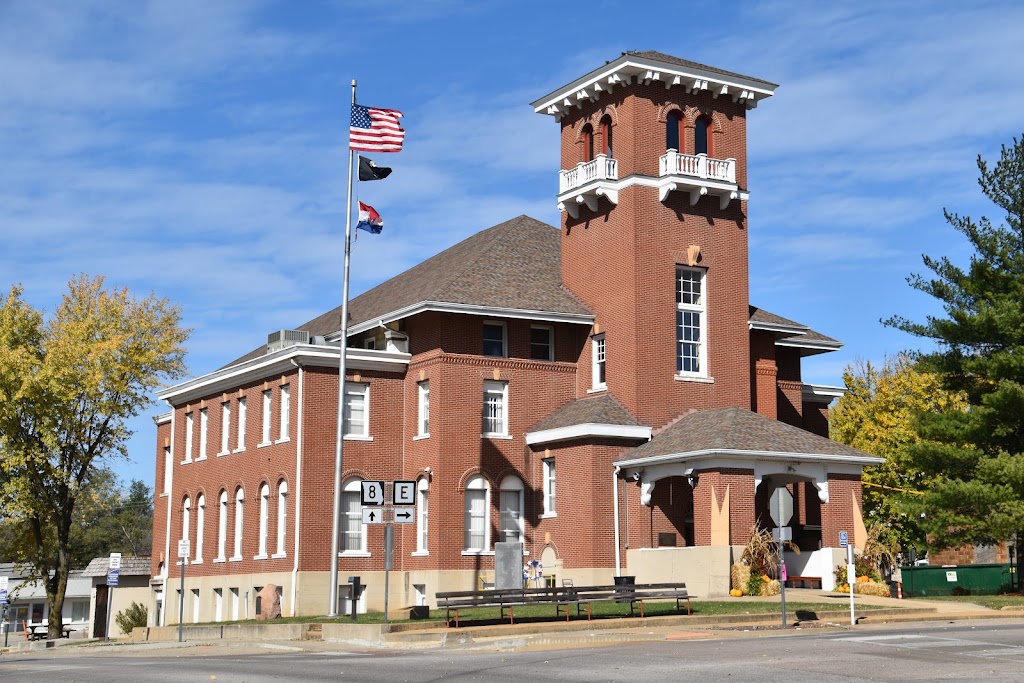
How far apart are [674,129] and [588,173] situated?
3345 millimetres

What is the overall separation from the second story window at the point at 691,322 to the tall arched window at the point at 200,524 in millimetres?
20693

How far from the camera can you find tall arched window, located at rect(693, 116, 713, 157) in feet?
151

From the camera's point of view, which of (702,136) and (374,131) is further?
(702,136)

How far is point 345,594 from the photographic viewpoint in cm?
4378

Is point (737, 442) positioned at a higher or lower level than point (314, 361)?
lower

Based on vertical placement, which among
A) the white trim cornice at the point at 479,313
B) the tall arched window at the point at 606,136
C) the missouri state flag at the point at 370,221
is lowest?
the white trim cornice at the point at 479,313

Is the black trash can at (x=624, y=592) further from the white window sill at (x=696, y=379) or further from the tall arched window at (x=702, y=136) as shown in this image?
the tall arched window at (x=702, y=136)

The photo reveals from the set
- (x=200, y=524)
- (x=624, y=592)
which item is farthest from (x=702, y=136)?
(x=200, y=524)

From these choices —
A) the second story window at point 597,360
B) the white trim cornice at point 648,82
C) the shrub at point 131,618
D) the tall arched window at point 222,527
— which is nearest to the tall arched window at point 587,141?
the white trim cornice at point 648,82

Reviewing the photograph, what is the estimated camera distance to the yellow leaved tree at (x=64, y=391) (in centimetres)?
5447

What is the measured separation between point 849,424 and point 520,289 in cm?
2600

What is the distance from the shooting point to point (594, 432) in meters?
41.7

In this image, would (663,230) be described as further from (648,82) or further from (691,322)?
(648,82)

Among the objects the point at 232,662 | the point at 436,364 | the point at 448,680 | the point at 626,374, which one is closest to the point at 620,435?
the point at 626,374
